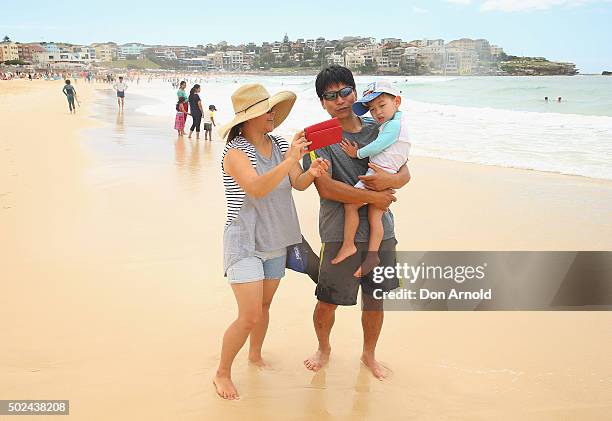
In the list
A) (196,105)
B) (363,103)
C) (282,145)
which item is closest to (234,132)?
(282,145)

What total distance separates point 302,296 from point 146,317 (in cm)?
117

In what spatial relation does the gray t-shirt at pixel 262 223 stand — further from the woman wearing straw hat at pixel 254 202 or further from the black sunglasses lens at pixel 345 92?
the black sunglasses lens at pixel 345 92

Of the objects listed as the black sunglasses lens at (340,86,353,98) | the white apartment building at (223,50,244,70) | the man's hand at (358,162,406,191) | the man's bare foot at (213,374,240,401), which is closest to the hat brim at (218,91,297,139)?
the black sunglasses lens at (340,86,353,98)

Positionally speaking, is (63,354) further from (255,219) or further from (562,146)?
(562,146)

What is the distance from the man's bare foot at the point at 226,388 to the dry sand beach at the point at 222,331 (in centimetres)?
6

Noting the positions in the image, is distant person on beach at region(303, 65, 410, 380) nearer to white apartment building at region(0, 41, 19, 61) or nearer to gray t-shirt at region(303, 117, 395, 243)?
gray t-shirt at region(303, 117, 395, 243)

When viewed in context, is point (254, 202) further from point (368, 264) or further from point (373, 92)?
point (373, 92)

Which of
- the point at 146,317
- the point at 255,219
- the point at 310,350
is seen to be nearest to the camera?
the point at 255,219

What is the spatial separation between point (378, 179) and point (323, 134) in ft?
1.25

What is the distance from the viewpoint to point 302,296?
170 inches

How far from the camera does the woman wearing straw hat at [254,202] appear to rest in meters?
2.70

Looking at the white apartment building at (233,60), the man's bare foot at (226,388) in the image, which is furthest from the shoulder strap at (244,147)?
the white apartment building at (233,60)

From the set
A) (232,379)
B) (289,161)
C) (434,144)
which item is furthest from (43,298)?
(434,144)

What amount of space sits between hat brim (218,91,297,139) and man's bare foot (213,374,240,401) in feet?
4.28
